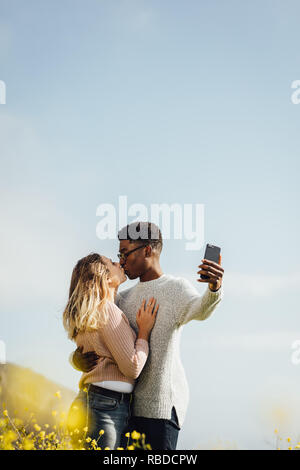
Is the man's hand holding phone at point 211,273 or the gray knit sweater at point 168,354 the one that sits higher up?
the man's hand holding phone at point 211,273

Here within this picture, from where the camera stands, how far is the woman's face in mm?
4227

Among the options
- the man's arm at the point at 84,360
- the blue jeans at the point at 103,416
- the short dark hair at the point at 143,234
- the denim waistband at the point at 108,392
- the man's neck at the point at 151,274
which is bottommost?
the blue jeans at the point at 103,416

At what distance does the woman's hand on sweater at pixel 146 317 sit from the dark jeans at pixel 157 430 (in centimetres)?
66

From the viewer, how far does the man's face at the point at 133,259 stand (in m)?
4.42

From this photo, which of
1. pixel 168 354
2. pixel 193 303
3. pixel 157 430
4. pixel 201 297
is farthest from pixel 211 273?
pixel 157 430

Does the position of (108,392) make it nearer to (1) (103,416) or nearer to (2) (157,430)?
(1) (103,416)

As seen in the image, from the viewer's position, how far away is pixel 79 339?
4.06 metres

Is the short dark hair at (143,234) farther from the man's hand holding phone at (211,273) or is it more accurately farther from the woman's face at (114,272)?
the man's hand holding phone at (211,273)

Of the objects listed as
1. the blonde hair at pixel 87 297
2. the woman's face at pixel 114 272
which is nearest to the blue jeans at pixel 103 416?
the blonde hair at pixel 87 297

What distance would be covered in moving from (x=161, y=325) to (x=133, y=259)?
0.71m

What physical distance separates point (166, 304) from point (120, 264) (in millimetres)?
617

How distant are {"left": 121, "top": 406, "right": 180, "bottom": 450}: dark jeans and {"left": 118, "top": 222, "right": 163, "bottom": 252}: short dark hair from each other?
4.85 ft

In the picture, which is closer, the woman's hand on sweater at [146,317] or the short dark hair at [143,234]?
the woman's hand on sweater at [146,317]
